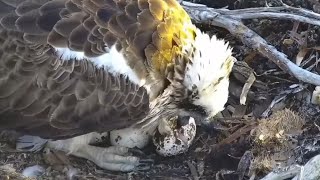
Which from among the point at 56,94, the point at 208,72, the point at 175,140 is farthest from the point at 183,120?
the point at 56,94

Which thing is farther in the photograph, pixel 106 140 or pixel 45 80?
pixel 106 140

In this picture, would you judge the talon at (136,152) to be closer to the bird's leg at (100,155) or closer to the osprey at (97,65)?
the bird's leg at (100,155)

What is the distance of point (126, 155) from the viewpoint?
188 inches

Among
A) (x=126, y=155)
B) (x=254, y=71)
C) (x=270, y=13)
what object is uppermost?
(x=270, y=13)

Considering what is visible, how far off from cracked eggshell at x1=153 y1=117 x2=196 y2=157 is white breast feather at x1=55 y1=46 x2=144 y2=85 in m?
0.49

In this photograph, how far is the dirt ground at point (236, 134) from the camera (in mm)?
4645

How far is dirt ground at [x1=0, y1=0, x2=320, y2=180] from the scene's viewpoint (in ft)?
15.2

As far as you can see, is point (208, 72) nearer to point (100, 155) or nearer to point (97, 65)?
point (97, 65)

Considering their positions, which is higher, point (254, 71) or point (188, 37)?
point (188, 37)

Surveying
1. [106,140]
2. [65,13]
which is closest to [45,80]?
[65,13]

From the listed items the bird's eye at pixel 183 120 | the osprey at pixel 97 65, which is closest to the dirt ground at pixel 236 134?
the bird's eye at pixel 183 120

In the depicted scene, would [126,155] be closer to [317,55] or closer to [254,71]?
[254,71]

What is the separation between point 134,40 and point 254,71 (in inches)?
35.8

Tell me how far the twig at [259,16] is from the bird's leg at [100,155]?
91cm
